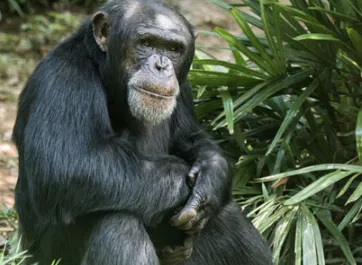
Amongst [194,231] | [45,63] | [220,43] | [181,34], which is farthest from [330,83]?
[220,43]

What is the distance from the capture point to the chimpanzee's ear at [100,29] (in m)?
5.45

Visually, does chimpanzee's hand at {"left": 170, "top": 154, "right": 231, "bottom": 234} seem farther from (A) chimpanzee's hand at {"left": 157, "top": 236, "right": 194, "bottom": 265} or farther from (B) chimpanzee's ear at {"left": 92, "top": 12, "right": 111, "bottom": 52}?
(B) chimpanzee's ear at {"left": 92, "top": 12, "right": 111, "bottom": 52}

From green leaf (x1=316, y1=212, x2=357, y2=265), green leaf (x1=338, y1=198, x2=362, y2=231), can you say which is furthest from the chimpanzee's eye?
green leaf (x1=338, y1=198, x2=362, y2=231)

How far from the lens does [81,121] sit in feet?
16.5

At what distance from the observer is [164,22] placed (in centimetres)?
549

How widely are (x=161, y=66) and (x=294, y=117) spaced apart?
1.71 m

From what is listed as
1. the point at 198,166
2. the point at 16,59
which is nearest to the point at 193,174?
the point at 198,166

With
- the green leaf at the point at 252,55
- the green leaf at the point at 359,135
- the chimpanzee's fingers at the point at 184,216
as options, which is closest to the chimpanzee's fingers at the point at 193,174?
the chimpanzee's fingers at the point at 184,216

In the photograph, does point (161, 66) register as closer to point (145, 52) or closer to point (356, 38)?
point (145, 52)

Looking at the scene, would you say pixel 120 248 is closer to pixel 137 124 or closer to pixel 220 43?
pixel 137 124

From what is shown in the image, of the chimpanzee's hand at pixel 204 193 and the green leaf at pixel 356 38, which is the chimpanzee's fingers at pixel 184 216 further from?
the green leaf at pixel 356 38

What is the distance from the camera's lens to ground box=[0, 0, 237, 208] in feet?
27.4

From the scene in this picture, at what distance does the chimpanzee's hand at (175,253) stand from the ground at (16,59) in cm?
255

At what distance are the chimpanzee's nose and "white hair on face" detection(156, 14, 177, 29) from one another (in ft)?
0.85
